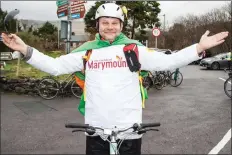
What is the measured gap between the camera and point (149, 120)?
853cm

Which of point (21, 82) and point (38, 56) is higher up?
point (38, 56)

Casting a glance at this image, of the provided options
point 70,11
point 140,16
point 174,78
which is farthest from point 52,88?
point 140,16

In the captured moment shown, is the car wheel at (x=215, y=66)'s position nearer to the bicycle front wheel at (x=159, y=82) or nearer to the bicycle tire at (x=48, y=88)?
the bicycle front wheel at (x=159, y=82)

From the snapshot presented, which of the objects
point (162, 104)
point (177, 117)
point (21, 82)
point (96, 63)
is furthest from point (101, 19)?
point (21, 82)

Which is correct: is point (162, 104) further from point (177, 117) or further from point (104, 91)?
point (104, 91)

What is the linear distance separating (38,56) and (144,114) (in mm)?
6805

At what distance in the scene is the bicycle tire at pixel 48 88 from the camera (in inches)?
464

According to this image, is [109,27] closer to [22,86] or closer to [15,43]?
[15,43]

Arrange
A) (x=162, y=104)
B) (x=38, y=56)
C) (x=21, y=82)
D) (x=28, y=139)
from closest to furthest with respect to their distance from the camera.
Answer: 1. (x=38, y=56)
2. (x=28, y=139)
3. (x=162, y=104)
4. (x=21, y=82)

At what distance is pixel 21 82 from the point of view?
12594 millimetres

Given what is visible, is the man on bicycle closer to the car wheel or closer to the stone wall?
the stone wall

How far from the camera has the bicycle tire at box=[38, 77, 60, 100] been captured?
11789 mm

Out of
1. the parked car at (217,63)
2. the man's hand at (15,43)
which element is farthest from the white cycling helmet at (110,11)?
the parked car at (217,63)

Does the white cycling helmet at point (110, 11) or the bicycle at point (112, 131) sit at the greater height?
the white cycling helmet at point (110, 11)
